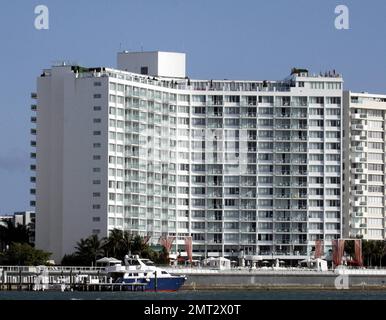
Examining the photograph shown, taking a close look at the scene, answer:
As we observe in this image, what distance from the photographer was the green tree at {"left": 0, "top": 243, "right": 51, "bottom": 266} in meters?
173

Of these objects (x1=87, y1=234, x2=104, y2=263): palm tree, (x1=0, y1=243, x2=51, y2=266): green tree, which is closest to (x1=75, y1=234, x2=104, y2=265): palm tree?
(x1=87, y1=234, x2=104, y2=263): palm tree

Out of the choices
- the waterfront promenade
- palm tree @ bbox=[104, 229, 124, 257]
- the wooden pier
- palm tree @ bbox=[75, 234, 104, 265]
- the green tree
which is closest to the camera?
the wooden pier

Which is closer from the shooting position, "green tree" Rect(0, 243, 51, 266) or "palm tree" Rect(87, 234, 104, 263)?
"green tree" Rect(0, 243, 51, 266)

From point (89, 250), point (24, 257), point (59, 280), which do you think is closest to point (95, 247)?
point (89, 250)

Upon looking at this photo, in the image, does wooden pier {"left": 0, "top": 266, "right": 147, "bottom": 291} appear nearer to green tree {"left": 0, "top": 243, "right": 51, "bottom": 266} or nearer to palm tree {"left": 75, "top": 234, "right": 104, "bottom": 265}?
green tree {"left": 0, "top": 243, "right": 51, "bottom": 266}

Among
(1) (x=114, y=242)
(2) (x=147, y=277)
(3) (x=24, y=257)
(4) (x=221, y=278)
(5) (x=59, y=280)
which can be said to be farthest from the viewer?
(1) (x=114, y=242)

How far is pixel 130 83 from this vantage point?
195000mm

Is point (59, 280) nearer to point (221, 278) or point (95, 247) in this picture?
point (95, 247)

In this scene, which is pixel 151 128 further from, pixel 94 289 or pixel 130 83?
pixel 94 289

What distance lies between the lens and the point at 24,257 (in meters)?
174

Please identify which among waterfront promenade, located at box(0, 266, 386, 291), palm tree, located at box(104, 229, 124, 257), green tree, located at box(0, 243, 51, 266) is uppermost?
palm tree, located at box(104, 229, 124, 257)

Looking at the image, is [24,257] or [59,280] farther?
[24,257]
